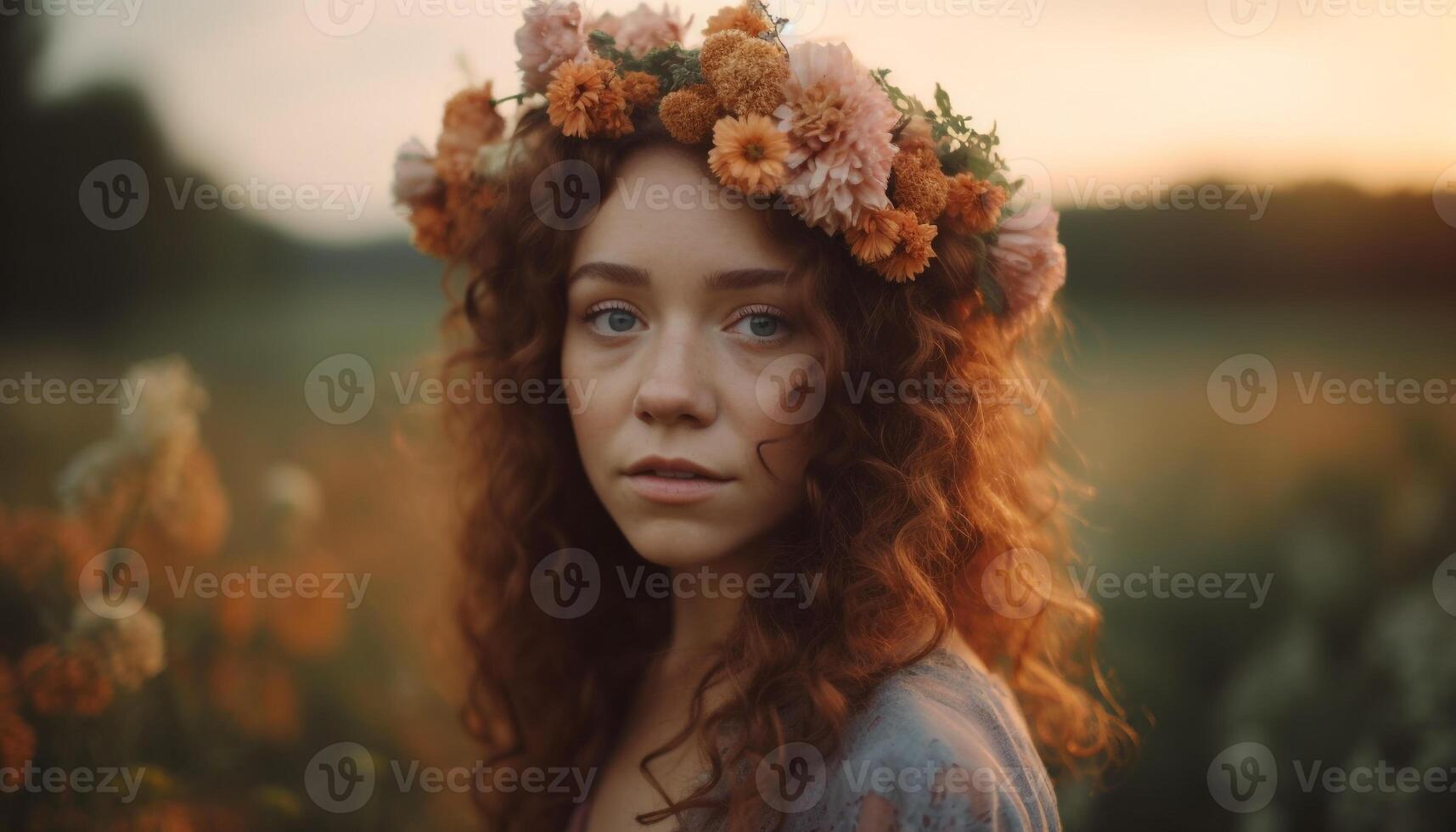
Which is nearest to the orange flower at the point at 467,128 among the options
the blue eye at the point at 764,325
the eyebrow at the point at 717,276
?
the eyebrow at the point at 717,276

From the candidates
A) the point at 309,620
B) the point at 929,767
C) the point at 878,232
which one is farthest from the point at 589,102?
the point at 309,620

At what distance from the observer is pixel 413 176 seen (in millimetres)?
1857

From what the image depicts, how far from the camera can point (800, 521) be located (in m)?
1.61

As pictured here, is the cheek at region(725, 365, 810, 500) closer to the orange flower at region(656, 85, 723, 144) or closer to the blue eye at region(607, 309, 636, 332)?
the blue eye at region(607, 309, 636, 332)

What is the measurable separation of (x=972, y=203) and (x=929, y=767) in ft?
2.97

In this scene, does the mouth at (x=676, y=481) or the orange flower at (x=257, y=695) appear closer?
the mouth at (x=676, y=481)

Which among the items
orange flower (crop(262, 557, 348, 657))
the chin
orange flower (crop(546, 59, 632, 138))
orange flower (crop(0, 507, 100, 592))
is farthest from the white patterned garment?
orange flower (crop(0, 507, 100, 592))

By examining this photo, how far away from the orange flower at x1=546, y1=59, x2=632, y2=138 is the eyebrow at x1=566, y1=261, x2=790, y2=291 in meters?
0.24

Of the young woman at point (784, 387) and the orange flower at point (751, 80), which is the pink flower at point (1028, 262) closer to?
the young woman at point (784, 387)

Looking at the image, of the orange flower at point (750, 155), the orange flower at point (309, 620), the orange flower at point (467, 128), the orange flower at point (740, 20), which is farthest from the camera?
the orange flower at point (309, 620)

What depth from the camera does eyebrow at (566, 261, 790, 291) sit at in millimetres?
1432

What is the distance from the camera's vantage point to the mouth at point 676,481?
1.46m

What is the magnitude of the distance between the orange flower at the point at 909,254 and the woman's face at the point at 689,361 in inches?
6.6

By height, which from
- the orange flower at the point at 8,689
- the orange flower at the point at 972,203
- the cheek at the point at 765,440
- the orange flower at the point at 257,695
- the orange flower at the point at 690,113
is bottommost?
the orange flower at the point at 257,695
